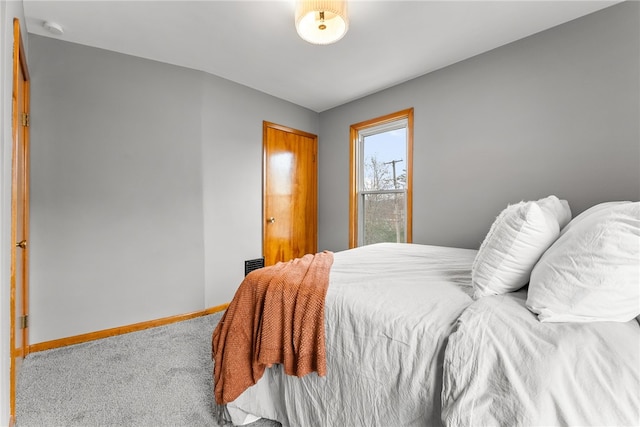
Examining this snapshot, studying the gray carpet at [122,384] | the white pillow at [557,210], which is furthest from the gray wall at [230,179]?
the white pillow at [557,210]

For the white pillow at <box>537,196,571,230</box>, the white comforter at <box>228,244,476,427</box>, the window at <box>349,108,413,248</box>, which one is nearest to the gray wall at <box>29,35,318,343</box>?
the window at <box>349,108,413,248</box>

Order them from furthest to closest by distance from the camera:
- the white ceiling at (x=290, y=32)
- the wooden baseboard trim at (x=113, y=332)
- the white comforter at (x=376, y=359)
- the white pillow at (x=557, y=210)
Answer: the wooden baseboard trim at (x=113, y=332), the white ceiling at (x=290, y=32), the white pillow at (x=557, y=210), the white comforter at (x=376, y=359)

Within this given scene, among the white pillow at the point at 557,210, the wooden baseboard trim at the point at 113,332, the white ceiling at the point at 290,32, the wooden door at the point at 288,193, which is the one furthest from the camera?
the wooden door at the point at 288,193

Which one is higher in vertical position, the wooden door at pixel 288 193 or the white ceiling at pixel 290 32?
the white ceiling at pixel 290 32

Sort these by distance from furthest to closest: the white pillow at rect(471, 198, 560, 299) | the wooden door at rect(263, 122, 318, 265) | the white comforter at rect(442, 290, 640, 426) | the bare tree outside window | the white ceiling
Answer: the wooden door at rect(263, 122, 318, 265)
the bare tree outside window
the white ceiling
the white pillow at rect(471, 198, 560, 299)
the white comforter at rect(442, 290, 640, 426)

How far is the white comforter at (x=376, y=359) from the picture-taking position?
36.9 inches

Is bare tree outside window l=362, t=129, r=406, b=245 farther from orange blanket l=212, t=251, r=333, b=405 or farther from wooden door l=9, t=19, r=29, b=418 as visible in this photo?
wooden door l=9, t=19, r=29, b=418

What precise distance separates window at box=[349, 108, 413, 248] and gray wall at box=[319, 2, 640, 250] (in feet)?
0.43

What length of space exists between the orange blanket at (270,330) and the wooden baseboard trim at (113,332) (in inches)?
63.4

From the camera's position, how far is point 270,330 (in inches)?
48.9

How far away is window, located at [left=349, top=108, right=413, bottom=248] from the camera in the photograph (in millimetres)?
3160

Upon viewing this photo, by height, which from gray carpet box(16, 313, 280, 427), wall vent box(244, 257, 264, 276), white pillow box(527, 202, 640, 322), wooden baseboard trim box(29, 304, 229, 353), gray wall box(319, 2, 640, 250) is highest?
gray wall box(319, 2, 640, 250)

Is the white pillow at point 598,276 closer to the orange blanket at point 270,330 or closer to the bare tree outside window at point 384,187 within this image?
the orange blanket at point 270,330

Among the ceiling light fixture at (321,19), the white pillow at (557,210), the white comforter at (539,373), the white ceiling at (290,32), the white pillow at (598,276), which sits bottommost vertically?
the white comforter at (539,373)
